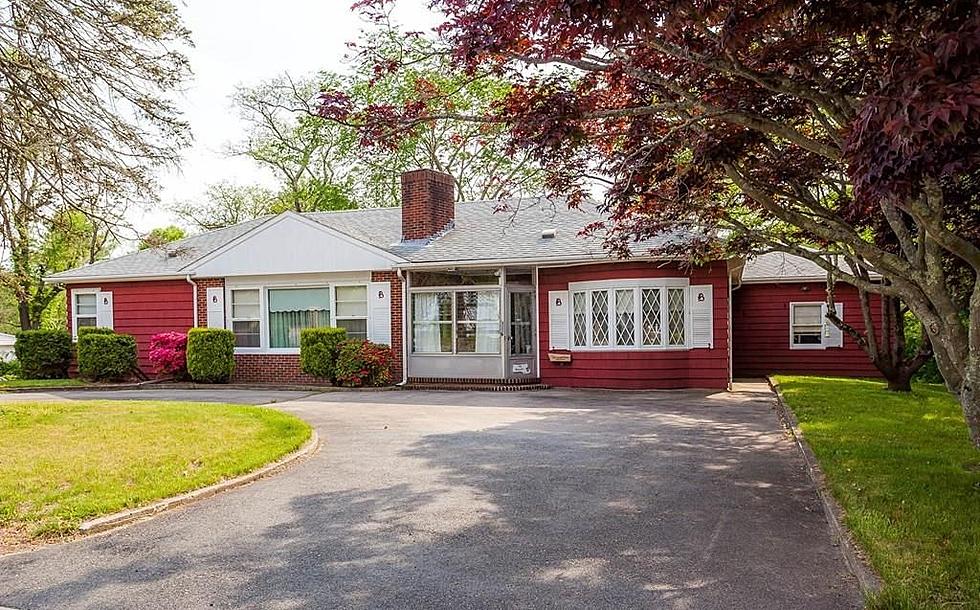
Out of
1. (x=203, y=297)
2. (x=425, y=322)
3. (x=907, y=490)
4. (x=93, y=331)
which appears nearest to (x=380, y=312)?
(x=425, y=322)

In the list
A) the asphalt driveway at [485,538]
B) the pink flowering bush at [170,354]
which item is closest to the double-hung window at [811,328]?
the asphalt driveway at [485,538]

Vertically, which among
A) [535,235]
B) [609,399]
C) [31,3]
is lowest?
[609,399]

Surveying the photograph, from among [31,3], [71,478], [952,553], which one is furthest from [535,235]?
[952,553]

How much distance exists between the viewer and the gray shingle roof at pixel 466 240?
16953mm

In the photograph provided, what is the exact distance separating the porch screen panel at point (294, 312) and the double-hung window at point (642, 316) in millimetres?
6797

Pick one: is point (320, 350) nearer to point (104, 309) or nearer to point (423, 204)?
point (423, 204)

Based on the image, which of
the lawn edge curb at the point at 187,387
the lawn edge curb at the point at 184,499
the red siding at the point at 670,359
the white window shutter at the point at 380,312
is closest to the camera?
the lawn edge curb at the point at 184,499

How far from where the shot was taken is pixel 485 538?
5543mm

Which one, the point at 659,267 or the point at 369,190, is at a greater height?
the point at 369,190

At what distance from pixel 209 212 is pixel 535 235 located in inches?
1215

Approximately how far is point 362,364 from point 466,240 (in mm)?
3861

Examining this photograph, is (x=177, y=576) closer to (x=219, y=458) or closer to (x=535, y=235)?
(x=219, y=458)

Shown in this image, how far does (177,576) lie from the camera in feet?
15.9

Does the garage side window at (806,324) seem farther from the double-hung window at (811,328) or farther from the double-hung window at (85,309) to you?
the double-hung window at (85,309)
